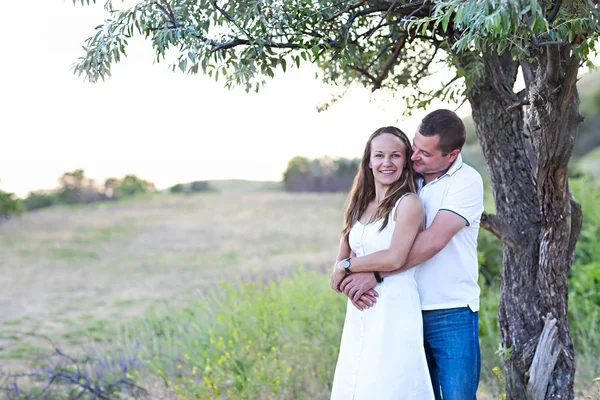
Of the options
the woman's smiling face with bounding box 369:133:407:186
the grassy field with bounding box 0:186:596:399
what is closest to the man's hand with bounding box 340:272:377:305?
the woman's smiling face with bounding box 369:133:407:186

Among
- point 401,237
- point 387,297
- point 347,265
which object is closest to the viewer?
Result: point 401,237

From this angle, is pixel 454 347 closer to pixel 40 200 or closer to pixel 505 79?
pixel 505 79

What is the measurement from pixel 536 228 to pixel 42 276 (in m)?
15.1

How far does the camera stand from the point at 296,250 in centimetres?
1984

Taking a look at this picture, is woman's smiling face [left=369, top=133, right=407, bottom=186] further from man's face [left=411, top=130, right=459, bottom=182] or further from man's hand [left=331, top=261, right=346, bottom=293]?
man's hand [left=331, top=261, right=346, bottom=293]

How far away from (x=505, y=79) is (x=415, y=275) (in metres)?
1.47

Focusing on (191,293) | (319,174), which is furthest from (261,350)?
(319,174)

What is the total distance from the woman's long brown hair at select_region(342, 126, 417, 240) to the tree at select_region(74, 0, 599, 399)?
525mm

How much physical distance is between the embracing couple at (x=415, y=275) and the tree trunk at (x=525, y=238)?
824 millimetres

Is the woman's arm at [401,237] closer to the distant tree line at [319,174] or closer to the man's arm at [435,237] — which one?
the man's arm at [435,237]

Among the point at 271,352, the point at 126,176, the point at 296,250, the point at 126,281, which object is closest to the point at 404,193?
the point at 271,352

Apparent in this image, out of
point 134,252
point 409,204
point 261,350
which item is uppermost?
point 409,204

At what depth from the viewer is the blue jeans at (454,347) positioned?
10.2 feet

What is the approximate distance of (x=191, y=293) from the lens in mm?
13445
